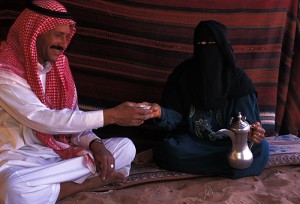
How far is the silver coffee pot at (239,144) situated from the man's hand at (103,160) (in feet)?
2.64

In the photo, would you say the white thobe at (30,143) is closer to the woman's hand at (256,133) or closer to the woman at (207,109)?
the woman at (207,109)

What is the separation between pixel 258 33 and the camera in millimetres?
4336

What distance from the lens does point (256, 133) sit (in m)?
3.33

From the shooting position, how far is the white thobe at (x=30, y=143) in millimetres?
2748

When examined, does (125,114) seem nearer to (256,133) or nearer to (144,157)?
(256,133)

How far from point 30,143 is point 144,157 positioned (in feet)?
3.89

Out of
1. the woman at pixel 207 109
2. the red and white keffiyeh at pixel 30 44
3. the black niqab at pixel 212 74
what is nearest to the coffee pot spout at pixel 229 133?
the woman at pixel 207 109

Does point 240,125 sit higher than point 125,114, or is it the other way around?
point 125,114

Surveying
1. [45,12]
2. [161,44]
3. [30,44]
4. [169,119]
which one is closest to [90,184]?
[169,119]

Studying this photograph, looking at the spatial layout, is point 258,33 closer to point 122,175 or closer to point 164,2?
point 164,2

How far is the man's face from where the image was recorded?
9.61 feet

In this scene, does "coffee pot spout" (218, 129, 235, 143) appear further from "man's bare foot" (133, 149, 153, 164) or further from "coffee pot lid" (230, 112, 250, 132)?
"man's bare foot" (133, 149, 153, 164)

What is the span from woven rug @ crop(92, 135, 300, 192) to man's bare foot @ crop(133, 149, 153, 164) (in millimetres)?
120

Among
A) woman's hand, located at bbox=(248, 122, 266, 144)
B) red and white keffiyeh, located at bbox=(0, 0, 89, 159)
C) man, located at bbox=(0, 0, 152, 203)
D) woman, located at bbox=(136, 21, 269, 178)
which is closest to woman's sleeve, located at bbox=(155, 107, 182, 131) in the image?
woman, located at bbox=(136, 21, 269, 178)
